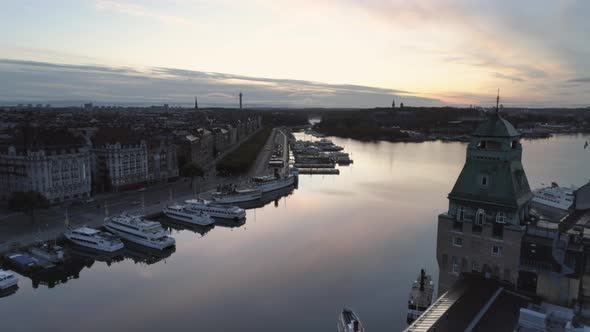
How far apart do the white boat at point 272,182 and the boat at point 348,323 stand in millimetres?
27136

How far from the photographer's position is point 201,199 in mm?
37781

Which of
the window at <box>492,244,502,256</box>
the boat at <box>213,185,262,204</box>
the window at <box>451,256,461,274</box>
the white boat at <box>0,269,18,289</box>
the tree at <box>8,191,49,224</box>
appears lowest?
the white boat at <box>0,269,18,289</box>

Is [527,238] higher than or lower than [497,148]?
lower

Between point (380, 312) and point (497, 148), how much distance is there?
9241 millimetres

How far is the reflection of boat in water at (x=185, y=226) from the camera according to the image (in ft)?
106

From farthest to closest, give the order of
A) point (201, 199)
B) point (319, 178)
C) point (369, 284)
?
point (319, 178) < point (201, 199) < point (369, 284)

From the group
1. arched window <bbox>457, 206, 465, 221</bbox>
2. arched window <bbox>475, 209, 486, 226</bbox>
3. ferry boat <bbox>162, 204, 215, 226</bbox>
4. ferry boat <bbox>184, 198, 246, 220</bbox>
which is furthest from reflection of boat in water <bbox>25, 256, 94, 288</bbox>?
arched window <bbox>475, 209, 486, 226</bbox>

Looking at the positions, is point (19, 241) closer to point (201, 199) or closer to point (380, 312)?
point (201, 199)

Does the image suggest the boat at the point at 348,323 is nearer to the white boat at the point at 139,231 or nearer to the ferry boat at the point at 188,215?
the white boat at the point at 139,231

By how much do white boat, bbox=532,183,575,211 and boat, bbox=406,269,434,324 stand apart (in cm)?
2416

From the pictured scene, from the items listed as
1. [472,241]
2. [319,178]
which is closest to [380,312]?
[472,241]

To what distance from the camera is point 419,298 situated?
18875 millimetres

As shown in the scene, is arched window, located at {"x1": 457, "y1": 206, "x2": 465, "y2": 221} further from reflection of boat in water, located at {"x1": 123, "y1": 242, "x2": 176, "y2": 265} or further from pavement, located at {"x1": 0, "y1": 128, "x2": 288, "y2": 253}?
pavement, located at {"x1": 0, "y1": 128, "x2": 288, "y2": 253}

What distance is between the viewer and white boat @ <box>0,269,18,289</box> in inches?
819
